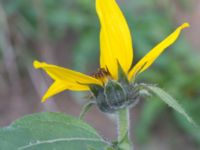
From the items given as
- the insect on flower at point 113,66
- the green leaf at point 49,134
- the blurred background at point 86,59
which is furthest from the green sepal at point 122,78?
the blurred background at point 86,59

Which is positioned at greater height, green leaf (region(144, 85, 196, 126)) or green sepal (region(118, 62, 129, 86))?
green sepal (region(118, 62, 129, 86))

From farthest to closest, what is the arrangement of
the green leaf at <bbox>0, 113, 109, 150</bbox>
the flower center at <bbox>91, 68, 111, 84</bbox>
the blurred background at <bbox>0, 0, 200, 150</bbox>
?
the blurred background at <bbox>0, 0, 200, 150</bbox>, the flower center at <bbox>91, 68, 111, 84</bbox>, the green leaf at <bbox>0, 113, 109, 150</bbox>

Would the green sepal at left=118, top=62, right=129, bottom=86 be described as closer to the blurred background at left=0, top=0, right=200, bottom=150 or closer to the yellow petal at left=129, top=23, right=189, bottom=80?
the yellow petal at left=129, top=23, right=189, bottom=80

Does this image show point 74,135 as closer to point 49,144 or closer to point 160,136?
point 49,144

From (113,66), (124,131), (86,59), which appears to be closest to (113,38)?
(113,66)

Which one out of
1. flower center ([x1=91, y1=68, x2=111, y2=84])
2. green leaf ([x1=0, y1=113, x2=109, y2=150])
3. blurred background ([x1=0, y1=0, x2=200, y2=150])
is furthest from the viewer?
blurred background ([x1=0, y1=0, x2=200, y2=150])

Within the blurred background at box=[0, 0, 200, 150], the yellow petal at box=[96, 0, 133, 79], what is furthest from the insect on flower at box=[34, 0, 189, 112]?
the blurred background at box=[0, 0, 200, 150]

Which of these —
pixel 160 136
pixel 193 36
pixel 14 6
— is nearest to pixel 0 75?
pixel 14 6
